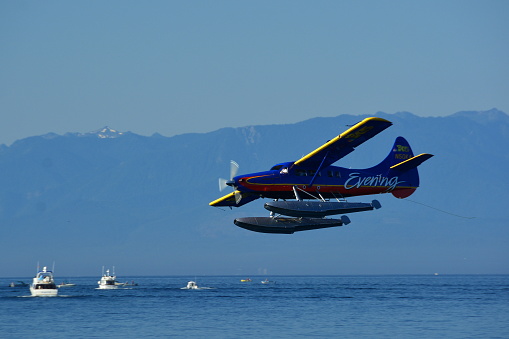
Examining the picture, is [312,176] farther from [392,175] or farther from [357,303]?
[357,303]

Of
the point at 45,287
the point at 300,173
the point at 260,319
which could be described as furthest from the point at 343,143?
the point at 45,287

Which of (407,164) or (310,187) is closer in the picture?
(310,187)

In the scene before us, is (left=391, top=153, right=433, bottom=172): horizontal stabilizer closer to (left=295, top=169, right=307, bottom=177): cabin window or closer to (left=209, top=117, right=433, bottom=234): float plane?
(left=209, top=117, right=433, bottom=234): float plane

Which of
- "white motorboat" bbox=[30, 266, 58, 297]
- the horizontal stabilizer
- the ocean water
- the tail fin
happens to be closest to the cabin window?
the tail fin

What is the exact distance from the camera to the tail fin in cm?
5622

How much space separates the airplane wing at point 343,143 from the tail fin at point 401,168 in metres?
5.21

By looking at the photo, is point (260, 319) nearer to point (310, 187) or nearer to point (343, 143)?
point (310, 187)

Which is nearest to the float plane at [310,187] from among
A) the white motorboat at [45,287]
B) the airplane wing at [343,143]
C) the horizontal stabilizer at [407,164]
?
the airplane wing at [343,143]

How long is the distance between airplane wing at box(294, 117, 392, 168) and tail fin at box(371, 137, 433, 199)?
5214 mm

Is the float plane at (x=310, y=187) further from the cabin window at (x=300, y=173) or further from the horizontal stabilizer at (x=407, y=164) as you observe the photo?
the horizontal stabilizer at (x=407, y=164)

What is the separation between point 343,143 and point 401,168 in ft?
24.8

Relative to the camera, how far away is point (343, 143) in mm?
50844

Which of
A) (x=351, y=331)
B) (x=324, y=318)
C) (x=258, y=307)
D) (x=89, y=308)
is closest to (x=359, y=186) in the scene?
(x=351, y=331)

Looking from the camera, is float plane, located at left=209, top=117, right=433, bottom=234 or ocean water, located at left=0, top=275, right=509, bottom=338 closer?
float plane, located at left=209, top=117, right=433, bottom=234
